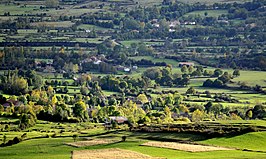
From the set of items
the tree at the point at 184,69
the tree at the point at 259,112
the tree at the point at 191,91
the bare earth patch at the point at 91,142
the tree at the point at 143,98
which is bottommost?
the tree at the point at 143,98

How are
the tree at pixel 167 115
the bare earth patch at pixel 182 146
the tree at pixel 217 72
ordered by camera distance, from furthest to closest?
the tree at pixel 217 72 < the tree at pixel 167 115 < the bare earth patch at pixel 182 146

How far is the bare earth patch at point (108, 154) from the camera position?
6291 cm

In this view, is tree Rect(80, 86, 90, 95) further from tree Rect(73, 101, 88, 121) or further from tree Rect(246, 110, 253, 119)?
tree Rect(246, 110, 253, 119)

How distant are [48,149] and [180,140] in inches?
509

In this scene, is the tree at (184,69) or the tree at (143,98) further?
the tree at (184,69)

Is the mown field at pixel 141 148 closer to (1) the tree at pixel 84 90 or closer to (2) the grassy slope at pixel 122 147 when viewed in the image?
(2) the grassy slope at pixel 122 147

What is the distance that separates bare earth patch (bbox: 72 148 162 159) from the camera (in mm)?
62912

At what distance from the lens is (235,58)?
167750mm

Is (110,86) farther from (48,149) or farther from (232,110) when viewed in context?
(48,149)

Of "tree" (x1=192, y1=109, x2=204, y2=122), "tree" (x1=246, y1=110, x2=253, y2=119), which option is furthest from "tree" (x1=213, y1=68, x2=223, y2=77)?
"tree" (x1=246, y1=110, x2=253, y2=119)

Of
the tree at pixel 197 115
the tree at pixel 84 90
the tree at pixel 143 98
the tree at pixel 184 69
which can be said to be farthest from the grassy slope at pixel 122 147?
the tree at pixel 184 69

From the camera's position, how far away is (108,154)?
6469 cm

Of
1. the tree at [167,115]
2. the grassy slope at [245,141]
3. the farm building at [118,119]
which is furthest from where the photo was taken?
the farm building at [118,119]

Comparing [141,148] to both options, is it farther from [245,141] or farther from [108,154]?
[245,141]
